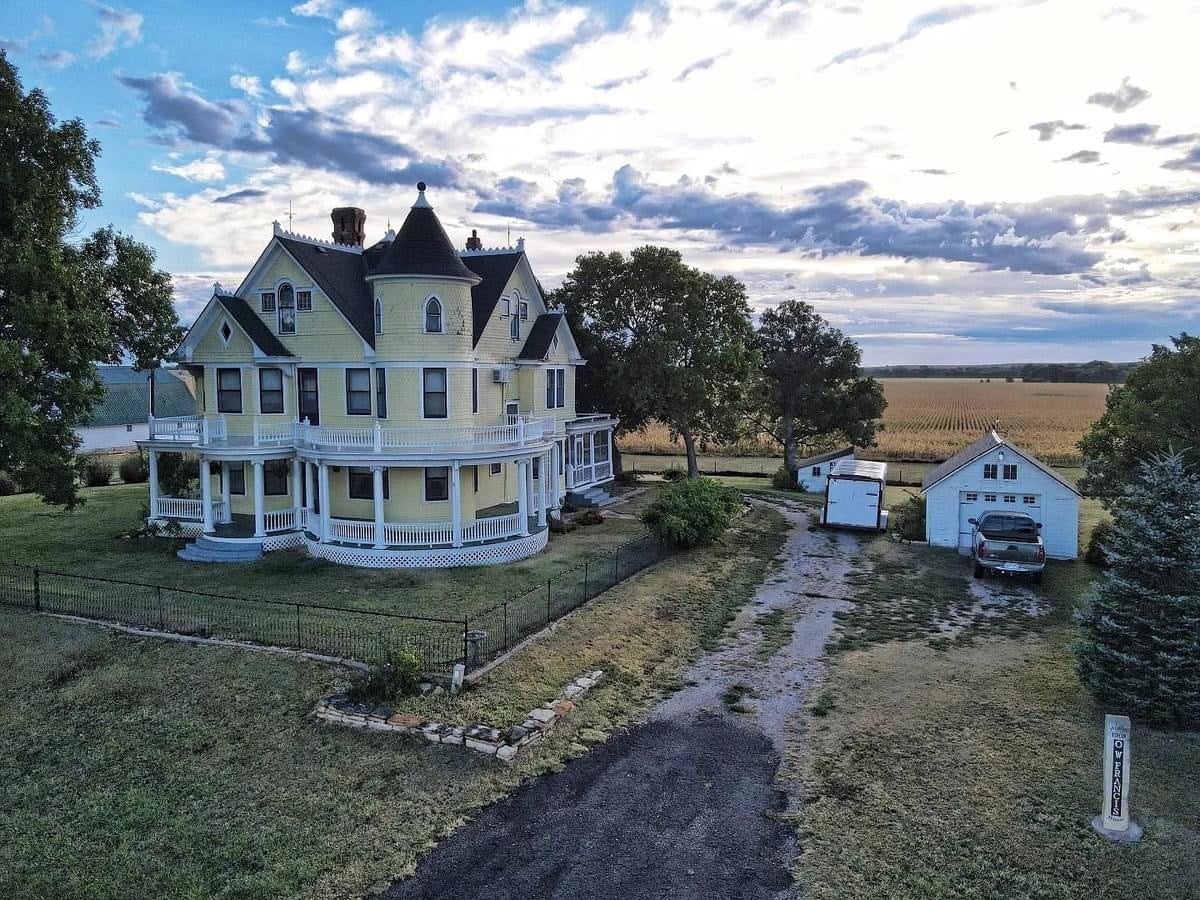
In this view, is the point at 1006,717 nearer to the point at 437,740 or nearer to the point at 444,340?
the point at 437,740

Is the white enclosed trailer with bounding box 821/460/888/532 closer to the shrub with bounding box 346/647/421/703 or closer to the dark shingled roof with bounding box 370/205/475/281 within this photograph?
the dark shingled roof with bounding box 370/205/475/281

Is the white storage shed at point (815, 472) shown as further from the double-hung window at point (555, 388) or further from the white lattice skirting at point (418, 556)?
the white lattice skirting at point (418, 556)

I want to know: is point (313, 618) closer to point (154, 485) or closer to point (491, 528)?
point (491, 528)

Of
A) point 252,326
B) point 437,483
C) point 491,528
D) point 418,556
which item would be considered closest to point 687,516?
point 491,528

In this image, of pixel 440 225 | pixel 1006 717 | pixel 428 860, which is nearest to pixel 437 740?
pixel 428 860

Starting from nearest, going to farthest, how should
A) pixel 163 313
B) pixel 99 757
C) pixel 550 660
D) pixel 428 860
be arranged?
1. pixel 428 860
2. pixel 99 757
3. pixel 550 660
4. pixel 163 313

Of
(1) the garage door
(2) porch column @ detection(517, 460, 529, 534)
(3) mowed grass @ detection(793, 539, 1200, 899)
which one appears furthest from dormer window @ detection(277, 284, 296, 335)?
(1) the garage door
